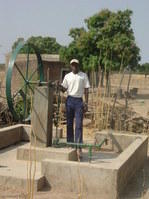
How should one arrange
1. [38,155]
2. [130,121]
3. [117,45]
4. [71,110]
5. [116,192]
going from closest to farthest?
[116,192] → [38,155] → [71,110] → [130,121] → [117,45]

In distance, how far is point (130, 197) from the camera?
4.84 meters

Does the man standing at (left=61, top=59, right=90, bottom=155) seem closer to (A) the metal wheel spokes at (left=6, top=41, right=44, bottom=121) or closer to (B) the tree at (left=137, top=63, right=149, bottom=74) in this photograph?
(A) the metal wheel spokes at (left=6, top=41, right=44, bottom=121)

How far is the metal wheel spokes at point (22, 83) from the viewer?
6.87 m

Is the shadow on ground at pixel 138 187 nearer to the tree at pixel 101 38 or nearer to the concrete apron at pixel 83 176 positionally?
the concrete apron at pixel 83 176

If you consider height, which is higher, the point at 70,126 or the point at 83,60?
the point at 83,60

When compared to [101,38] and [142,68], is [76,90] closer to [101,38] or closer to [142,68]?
[101,38]

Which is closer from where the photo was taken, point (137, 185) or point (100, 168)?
point (100, 168)

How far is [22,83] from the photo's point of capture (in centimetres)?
1002

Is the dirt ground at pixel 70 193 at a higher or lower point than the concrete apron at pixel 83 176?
lower

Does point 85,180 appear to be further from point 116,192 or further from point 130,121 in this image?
point 130,121

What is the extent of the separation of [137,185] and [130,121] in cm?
450

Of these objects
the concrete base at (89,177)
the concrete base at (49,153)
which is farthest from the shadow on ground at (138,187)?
the concrete base at (49,153)

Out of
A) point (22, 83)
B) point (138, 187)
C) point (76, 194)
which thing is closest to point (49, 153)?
point (76, 194)

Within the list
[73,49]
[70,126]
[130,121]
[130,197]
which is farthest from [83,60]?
[130,197]
